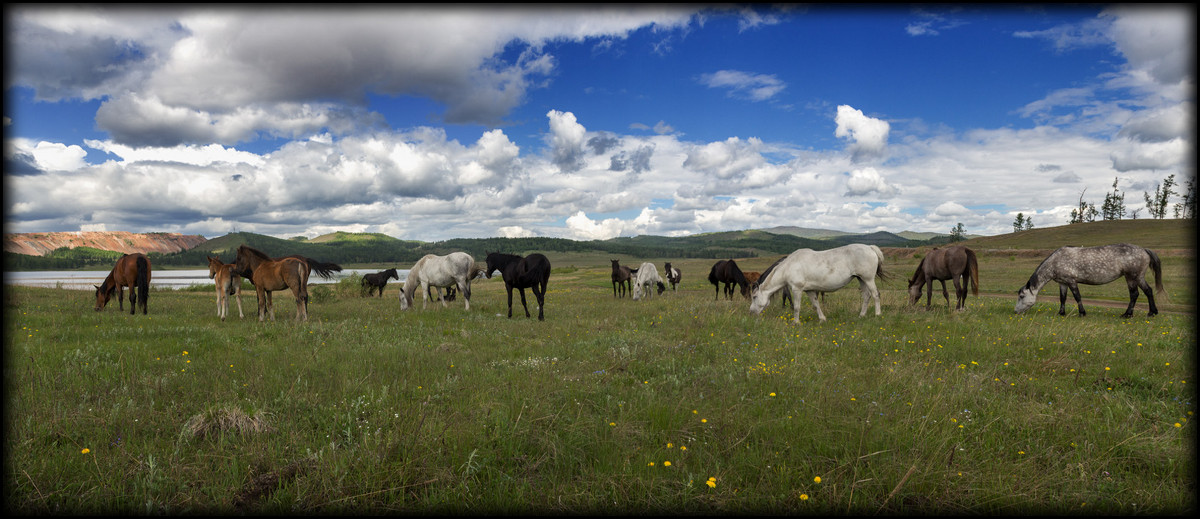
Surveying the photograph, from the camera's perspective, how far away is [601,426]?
4551mm

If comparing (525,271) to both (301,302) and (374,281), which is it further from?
(374,281)

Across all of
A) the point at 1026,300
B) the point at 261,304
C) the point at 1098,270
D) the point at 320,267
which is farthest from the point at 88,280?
the point at 1098,270

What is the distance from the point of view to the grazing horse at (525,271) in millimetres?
14367

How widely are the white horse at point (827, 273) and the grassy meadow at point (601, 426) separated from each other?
4.05m

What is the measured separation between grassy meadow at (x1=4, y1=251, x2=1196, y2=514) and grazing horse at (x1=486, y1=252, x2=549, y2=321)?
18.6ft

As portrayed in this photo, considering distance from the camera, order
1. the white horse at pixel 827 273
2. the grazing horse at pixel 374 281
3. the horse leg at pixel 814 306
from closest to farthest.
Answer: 1. the horse leg at pixel 814 306
2. the white horse at pixel 827 273
3. the grazing horse at pixel 374 281

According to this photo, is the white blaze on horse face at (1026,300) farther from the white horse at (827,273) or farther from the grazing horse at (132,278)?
the grazing horse at (132,278)

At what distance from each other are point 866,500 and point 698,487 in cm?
120

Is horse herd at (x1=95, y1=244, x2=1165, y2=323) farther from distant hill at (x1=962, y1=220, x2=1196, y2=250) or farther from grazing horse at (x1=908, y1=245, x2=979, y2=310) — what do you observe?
distant hill at (x1=962, y1=220, x2=1196, y2=250)

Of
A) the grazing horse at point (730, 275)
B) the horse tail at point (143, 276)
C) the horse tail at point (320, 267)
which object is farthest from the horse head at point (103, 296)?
the grazing horse at point (730, 275)

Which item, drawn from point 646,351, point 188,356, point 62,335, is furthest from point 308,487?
point 62,335

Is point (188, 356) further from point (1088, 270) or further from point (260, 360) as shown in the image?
point (1088, 270)

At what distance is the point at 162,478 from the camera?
10.5ft

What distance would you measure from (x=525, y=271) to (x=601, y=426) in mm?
10314
